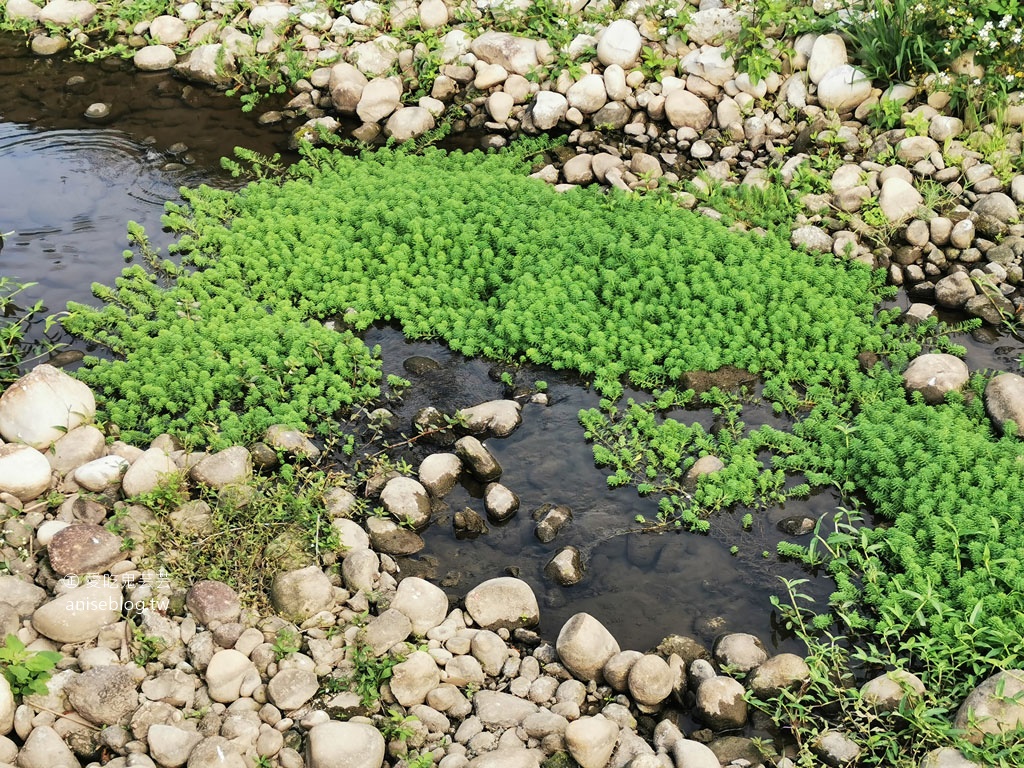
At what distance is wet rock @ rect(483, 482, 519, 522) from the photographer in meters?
7.60

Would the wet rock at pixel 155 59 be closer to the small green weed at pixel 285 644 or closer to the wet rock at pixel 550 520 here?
the wet rock at pixel 550 520

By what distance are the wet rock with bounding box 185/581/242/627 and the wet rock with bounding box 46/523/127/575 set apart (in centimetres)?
67

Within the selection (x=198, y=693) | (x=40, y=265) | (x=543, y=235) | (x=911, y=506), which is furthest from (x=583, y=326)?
(x=40, y=265)

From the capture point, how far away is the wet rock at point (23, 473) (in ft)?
23.4

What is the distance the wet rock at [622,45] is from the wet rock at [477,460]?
271 inches

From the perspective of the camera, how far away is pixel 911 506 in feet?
22.9

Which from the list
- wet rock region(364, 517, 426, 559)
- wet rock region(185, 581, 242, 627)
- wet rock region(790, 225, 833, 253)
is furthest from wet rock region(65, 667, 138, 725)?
wet rock region(790, 225, 833, 253)

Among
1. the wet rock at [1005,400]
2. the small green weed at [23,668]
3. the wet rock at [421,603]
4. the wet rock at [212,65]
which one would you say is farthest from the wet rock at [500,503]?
the wet rock at [212,65]

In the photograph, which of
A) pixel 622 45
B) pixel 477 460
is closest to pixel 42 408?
pixel 477 460

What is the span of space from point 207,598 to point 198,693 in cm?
69

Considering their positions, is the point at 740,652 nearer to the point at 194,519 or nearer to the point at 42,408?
the point at 194,519

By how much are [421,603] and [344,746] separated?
1.28 m

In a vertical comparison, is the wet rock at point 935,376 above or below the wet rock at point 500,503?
above

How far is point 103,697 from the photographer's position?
226 inches
